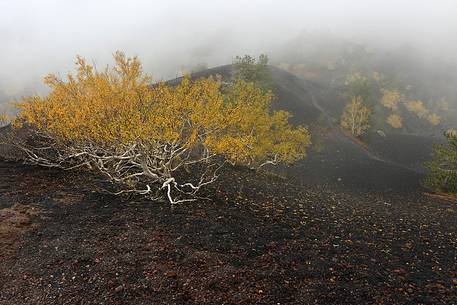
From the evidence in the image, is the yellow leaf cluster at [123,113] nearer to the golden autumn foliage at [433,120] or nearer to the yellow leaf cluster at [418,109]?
the golden autumn foliage at [433,120]

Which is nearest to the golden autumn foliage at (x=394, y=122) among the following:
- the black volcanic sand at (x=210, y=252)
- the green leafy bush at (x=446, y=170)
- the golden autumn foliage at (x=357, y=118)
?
the golden autumn foliage at (x=357, y=118)

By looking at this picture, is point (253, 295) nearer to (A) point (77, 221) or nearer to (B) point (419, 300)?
(B) point (419, 300)

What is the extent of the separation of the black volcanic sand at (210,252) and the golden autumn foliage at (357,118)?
1893 inches

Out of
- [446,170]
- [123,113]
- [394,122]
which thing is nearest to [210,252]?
[123,113]

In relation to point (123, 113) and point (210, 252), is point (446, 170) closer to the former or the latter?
point (210, 252)

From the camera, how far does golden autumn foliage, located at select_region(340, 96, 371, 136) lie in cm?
6393

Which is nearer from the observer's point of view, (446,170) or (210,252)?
(210,252)

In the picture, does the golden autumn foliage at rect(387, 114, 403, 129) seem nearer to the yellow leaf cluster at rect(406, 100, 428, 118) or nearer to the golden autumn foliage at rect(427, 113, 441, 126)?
the yellow leaf cluster at rect(406, 100, 428, 118)

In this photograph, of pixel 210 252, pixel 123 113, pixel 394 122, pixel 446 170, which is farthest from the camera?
pixel 394 122

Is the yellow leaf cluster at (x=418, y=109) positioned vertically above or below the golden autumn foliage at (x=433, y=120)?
above

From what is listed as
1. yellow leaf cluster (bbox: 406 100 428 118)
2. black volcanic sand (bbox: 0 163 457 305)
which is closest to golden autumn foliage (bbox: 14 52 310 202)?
black volcanic sand (bbox: 0 163 457 305)

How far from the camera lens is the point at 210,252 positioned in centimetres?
1186

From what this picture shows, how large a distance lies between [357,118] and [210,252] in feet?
196

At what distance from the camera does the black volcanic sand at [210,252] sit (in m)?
9.73
